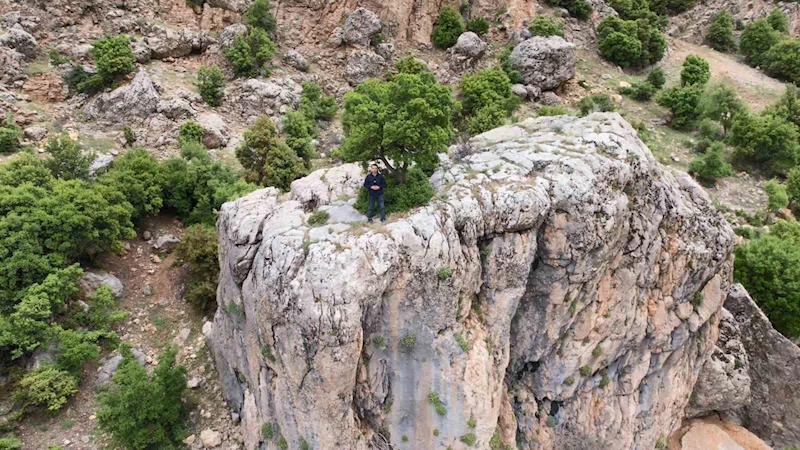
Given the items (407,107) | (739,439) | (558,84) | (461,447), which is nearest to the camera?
(407,107)

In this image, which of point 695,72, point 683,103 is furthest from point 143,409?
point 695,72

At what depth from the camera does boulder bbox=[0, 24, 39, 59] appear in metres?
35.8

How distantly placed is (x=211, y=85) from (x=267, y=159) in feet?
40.2

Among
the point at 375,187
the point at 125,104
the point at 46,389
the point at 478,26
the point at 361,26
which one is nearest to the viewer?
the point at 375,187

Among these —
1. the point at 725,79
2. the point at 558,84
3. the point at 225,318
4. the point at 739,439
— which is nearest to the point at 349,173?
the point at 225,318

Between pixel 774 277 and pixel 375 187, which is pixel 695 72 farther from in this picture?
pixel 375 187

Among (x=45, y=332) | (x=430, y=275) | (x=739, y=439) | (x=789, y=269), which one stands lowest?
(x=739, y=439)

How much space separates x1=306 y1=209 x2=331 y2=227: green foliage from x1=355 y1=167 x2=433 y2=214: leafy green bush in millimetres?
1359

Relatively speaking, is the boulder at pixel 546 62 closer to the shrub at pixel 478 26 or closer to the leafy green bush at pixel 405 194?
the shrub at pixel 478 26

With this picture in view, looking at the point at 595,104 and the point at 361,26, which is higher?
the point at 361,26

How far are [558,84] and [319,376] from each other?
41071mm

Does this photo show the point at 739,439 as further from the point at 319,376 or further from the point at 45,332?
the point at 45,332

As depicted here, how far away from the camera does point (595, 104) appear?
1704 inches

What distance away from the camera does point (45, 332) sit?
21.1 meters
